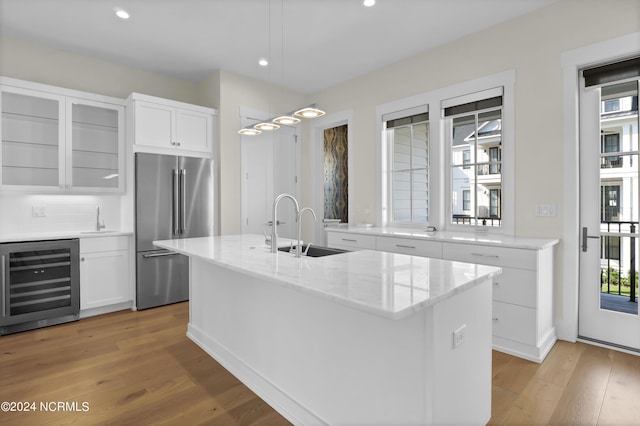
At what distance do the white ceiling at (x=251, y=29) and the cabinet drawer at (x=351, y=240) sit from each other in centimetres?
214

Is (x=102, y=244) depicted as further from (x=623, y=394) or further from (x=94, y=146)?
(x=623, y=394)

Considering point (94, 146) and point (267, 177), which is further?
point (267, 177)

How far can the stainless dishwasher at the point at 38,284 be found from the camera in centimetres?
315

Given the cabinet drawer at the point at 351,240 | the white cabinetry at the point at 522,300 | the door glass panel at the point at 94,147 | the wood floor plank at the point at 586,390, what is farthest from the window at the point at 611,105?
the door glass panel at the point at 94,147

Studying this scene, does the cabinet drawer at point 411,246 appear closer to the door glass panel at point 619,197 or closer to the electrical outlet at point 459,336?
the door glass panel at point 619,197

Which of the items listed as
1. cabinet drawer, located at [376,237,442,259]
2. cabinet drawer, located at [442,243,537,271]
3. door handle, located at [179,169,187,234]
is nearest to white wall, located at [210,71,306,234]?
door handle, located at [179,169,187,234]

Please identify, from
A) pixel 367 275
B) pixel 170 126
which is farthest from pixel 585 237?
pixel 170 126

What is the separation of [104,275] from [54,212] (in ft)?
3.15

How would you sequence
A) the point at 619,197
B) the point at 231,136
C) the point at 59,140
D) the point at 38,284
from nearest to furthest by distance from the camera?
1. the point at 619,197
2. the point at 38,284
3. the point at 59,140
4. the point at 231,136

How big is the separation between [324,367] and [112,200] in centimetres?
372

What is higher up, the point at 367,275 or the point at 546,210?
the point at 546,210

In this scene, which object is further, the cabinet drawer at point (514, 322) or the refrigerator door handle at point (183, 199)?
the refrigerator door handle at point (183, 199)

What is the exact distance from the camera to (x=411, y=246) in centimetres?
331

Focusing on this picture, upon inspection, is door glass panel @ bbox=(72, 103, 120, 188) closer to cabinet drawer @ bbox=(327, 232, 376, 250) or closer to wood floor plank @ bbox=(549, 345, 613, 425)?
cabinet drawer @ bbox=(327, 232, 376, 250)
